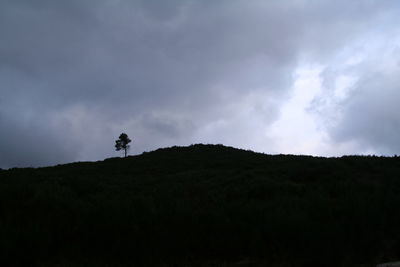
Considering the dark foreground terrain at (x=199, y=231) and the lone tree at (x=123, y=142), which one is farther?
the lone tree at (x=123, y=142)

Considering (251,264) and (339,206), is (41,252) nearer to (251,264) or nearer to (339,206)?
(251,264)

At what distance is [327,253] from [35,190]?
1124 cm

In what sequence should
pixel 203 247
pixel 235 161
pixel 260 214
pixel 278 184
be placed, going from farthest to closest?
1. pixel 235 161
2. pixel 278 184
3. pixel 260 214
4. pixel 203 247

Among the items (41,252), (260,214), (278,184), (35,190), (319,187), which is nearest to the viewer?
(41,252)

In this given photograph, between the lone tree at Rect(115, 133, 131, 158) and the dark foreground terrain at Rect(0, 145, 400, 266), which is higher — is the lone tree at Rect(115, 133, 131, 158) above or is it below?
above

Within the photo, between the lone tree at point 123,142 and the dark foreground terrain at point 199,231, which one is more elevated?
the lone tree at point 123,142

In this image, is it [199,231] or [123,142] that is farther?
[123,142]

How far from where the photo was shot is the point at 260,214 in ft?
37.6

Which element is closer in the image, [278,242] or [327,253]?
[327,253]

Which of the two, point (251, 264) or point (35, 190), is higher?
point (35, 190)

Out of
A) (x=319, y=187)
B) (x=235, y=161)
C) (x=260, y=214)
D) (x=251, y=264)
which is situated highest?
(x=235, y=161)

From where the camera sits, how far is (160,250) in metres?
9.12

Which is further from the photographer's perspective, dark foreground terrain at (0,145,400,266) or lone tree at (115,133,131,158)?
lone tree at (115,133,131,158)

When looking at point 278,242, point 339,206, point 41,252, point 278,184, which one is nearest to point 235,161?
point 278,184
